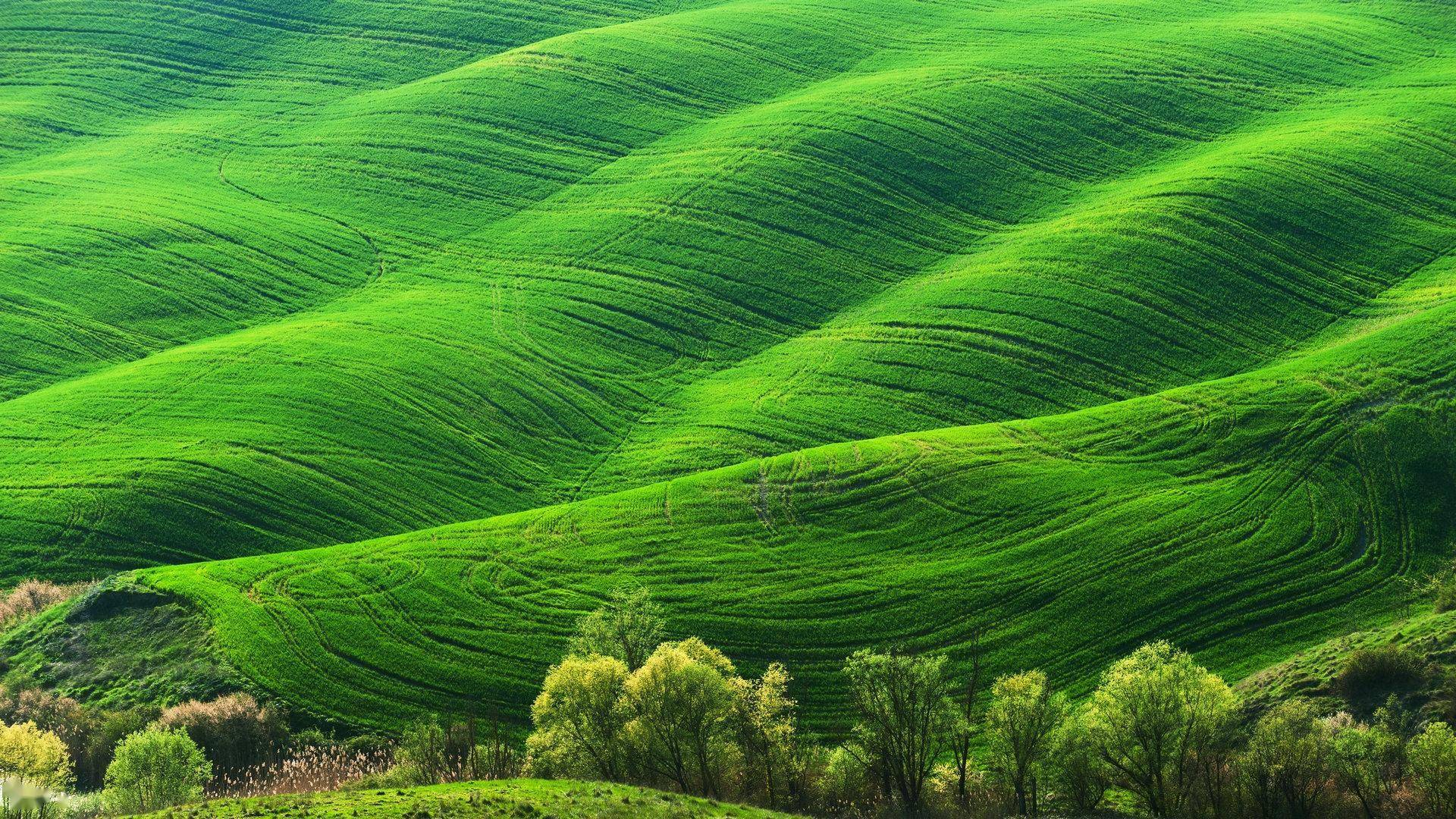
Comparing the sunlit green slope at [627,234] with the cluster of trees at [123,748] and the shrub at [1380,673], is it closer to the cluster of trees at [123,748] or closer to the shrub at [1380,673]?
the cluster of trees at [123,748]

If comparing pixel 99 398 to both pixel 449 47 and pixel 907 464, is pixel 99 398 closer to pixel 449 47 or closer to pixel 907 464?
pixel 907 464

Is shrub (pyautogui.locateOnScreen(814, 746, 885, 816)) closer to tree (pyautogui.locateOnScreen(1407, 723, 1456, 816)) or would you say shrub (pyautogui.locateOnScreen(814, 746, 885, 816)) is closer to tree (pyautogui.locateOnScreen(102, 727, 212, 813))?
tree (pyautogui.locateOnScreen(1407, 723, 1456, 816))

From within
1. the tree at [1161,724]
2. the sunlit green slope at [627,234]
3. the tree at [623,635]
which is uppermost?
the sunlit green slope at [627,234]

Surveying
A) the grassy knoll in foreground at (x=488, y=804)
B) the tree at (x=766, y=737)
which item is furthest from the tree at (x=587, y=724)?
the grassy knoll in foreground at (x=488, y=804)

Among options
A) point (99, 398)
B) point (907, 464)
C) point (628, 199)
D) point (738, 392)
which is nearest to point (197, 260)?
point (99, 398)

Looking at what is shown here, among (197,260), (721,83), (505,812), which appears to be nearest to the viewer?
(505,812)

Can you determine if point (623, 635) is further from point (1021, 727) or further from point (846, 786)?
point (1021, 727)

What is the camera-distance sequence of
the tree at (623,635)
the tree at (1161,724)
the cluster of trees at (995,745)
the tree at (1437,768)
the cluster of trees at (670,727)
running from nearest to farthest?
the tree at (1437,768)
the cluster of trees at (995,745)
the tree at (1161,724)
the cluster of trees at (670,727)
the tree at (623,635)
